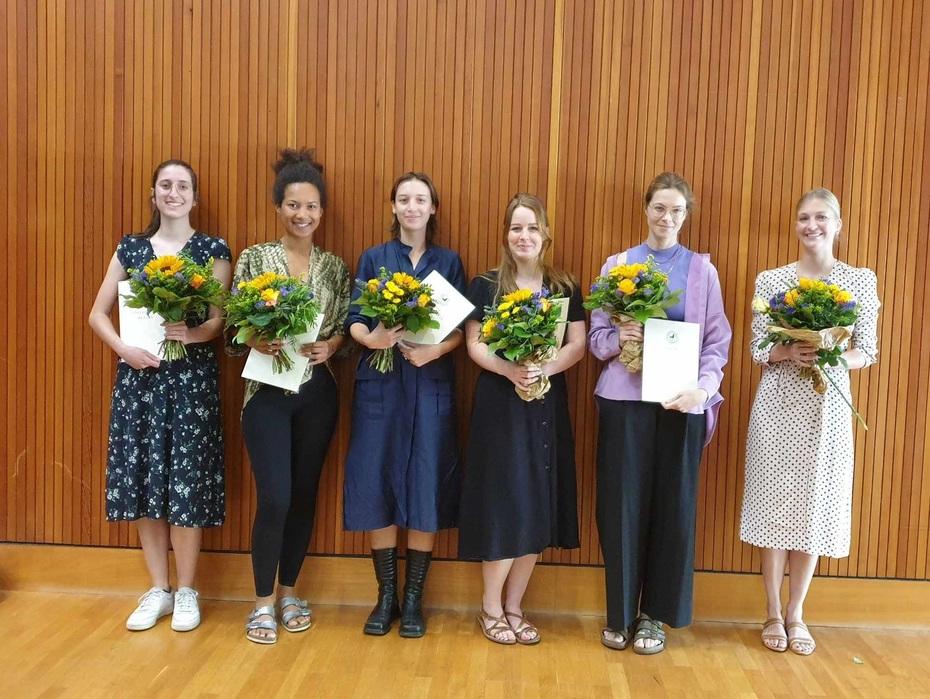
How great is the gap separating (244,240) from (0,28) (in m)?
1.52

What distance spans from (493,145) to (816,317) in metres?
1.57

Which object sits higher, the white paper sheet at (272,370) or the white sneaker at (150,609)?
the white paper sheet at (272,370)

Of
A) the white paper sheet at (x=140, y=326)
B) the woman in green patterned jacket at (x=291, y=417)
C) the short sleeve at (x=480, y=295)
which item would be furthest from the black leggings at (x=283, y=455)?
the short sleeve at (x=480, y=295)

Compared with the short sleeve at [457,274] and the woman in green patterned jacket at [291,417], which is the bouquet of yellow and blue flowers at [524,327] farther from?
the woman in green patterned jacket at [291,417]

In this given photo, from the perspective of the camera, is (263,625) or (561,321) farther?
(263,625)

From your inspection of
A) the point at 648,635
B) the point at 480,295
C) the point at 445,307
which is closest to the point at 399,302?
the point at 445,307

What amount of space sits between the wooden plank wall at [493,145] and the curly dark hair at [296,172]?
0.22 metres

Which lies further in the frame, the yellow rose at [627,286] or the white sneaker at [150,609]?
the white sneaker at [150,609]

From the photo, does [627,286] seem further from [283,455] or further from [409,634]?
[409,634]

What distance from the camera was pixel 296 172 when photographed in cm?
325

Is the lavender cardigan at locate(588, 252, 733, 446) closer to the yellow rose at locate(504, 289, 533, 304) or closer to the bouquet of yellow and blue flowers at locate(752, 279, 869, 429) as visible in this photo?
the bouquet of yellow and blue flowers at locate(752, 279, 869, 429)

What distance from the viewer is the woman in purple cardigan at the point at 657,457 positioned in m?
3.07

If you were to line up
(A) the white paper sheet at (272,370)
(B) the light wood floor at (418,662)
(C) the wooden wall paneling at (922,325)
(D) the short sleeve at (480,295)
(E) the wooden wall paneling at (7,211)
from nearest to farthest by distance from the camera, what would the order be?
(B) the light wood floor at (418,662), (A) the white paper sheet at (272,370), (D) the short sleeve at (480,295), (C) the wooden wall paneling at (922,325), (E) the wooden wall paneling at (7,211)

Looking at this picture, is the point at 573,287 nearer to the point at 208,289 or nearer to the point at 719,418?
the point at 719,418
